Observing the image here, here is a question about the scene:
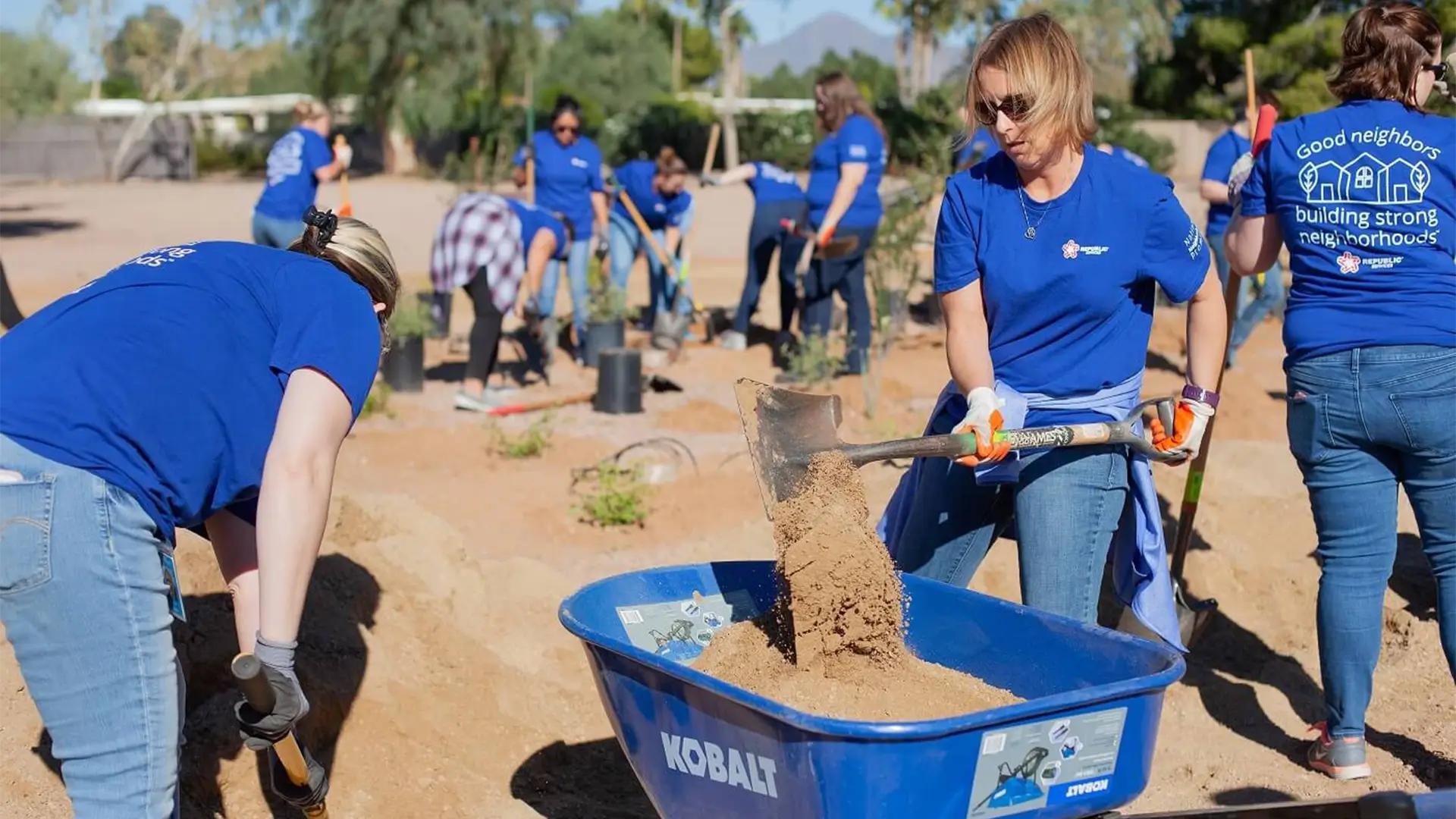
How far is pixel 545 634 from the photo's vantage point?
498 cm

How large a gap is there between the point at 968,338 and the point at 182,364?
1683mm

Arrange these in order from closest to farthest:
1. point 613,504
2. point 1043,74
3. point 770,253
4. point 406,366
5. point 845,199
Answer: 1. point 1043,74
2. point 613,504
3. point 845,199
4. point 406,366
5. point 770,253

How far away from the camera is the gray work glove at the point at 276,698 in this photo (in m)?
2.71

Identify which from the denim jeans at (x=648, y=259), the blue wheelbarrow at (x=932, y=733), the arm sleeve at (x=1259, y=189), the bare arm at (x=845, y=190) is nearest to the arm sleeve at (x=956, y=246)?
the blue wheelbarrow at (x=932, y=733)

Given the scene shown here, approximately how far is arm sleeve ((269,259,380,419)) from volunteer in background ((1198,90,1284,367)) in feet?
19.9

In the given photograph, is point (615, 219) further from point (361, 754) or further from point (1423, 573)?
point (361, 754)

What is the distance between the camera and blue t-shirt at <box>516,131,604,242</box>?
10273 mm

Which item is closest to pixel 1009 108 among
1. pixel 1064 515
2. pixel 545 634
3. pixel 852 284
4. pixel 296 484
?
pixel 1064 515

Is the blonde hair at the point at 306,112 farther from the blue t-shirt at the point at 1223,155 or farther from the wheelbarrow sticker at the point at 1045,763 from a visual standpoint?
the wheelbarrow sticker at the point at 1045,763

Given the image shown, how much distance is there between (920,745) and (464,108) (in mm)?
40007

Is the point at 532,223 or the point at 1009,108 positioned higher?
the point at 1009,108

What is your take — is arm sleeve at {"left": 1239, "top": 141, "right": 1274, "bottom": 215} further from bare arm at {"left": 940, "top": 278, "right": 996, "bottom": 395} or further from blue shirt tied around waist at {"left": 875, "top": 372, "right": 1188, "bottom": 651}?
bare arm at {"left": 940, "top": 278, "right": 996, "bottom": 395}

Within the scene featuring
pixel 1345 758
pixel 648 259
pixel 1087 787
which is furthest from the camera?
pixel 648 259

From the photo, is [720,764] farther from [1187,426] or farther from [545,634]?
[545,634]
